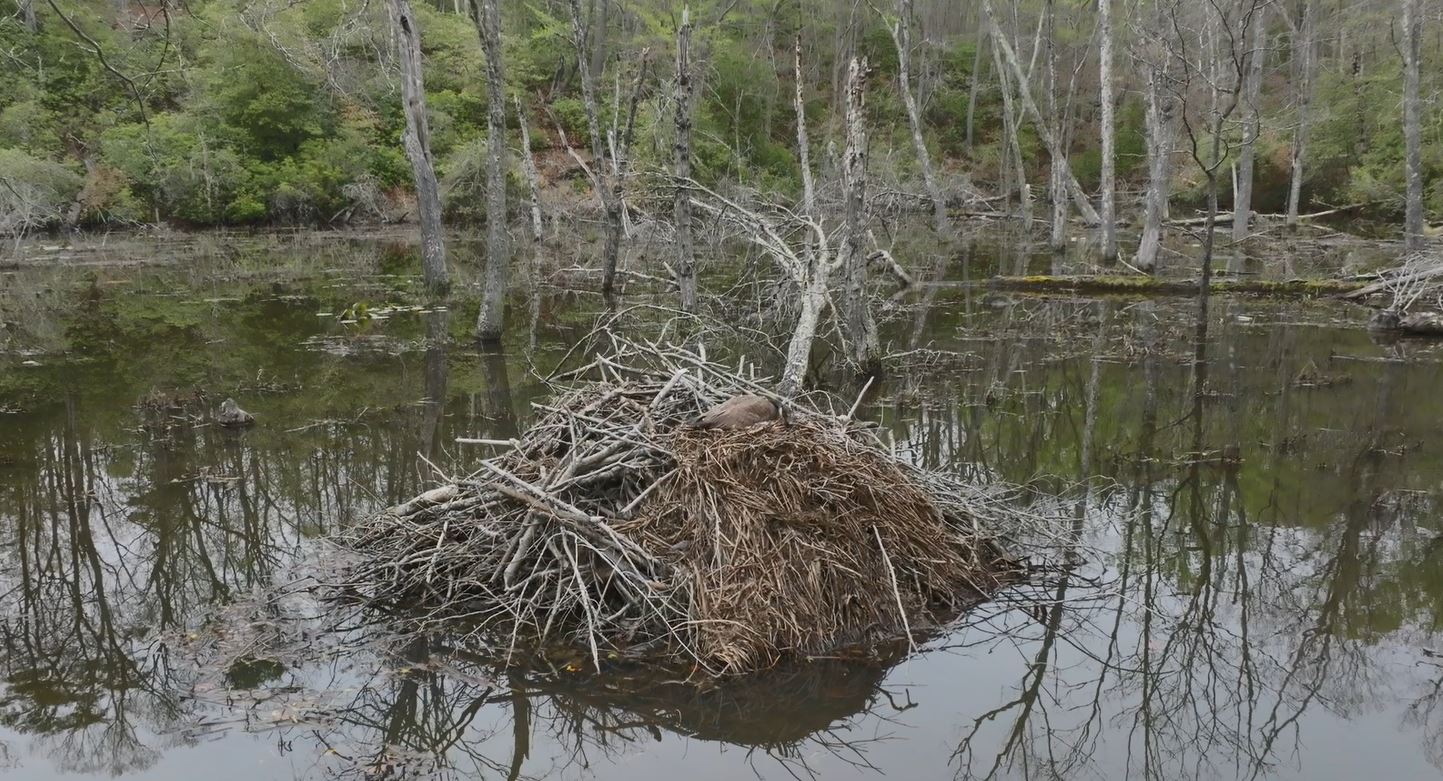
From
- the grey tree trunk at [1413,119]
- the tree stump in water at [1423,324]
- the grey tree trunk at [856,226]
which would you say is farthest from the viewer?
the grey tree trunk at [1413,119]

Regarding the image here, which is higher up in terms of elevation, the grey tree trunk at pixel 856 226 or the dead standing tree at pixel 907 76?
the dead standing tree at pixel 907 76

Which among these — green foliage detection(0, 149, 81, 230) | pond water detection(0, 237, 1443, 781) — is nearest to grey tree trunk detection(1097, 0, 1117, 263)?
pond water detection(0, 237, 1443, 781)

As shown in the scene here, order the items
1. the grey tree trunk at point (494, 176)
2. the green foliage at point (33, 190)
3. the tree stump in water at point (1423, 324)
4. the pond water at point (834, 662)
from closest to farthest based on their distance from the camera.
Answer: the pond water at point (834, 662) < the grey tree trunk at point (494, 176) < the tree stump in water at point (1423, 324) < the green foliage at point (33, 190)

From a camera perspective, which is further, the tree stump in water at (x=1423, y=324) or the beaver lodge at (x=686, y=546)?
the tree stump in water at (x=1423, y=324)

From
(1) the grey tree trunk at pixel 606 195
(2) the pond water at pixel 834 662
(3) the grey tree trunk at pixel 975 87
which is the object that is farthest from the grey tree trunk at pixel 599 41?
(2) the pond water at pixel 834 662

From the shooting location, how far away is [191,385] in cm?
1132

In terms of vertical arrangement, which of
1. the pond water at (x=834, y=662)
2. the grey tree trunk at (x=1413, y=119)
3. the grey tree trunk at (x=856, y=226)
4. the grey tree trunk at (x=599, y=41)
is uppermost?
the grey tree trunk at (x=599, y=41)

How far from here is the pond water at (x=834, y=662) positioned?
177 inches

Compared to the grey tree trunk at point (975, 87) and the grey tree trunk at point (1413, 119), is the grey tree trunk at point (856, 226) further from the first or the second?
the grey tree trunk at point (975, 87)

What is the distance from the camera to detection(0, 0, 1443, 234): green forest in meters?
25.9

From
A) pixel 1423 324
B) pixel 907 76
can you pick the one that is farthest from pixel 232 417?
pixel 907 76

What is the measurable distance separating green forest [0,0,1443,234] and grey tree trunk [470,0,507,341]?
7412 mm

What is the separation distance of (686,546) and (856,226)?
21.0 feet

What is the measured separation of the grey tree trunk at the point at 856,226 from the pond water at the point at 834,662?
1.82 ft
